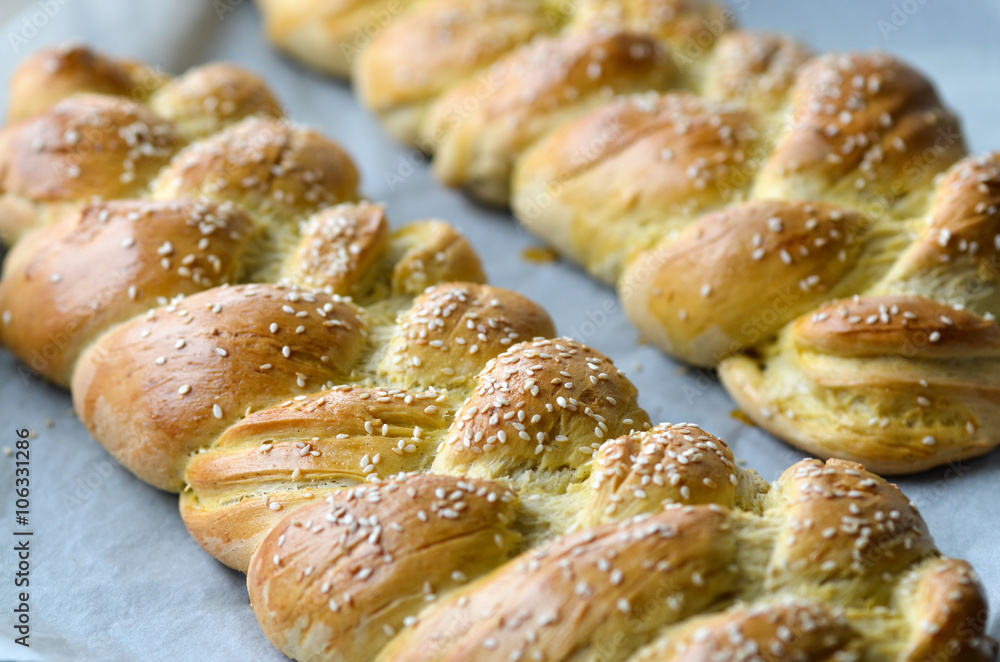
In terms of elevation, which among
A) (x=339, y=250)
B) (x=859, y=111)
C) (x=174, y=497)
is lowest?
(x=174, y=497)

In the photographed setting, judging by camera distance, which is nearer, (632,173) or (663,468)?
(663,468)

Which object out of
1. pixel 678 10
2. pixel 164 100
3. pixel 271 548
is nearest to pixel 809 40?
pixel 678 10

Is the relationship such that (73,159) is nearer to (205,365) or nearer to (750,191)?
(205,365)

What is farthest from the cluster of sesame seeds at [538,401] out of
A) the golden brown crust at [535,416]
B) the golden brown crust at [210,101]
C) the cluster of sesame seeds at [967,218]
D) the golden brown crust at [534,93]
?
the golden brown crust at [210,101]

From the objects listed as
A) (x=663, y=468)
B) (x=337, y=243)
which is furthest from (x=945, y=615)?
(x=337, y=243)

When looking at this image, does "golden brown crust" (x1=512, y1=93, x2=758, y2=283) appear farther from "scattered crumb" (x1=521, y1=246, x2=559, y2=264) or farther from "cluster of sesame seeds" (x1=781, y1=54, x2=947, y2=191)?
"cluster of sesame seeds" (x1=781, y1=54, x2=947, y2=191)

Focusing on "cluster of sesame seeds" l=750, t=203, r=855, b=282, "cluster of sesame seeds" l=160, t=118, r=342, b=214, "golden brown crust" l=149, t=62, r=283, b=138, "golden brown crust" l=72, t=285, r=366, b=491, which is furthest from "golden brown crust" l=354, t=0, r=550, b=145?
"golden brown crust" l=72, t=285, r=366, b=491

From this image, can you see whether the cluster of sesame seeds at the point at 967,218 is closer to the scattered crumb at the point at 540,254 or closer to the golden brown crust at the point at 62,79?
the scattered crumb at the point at 540,254
